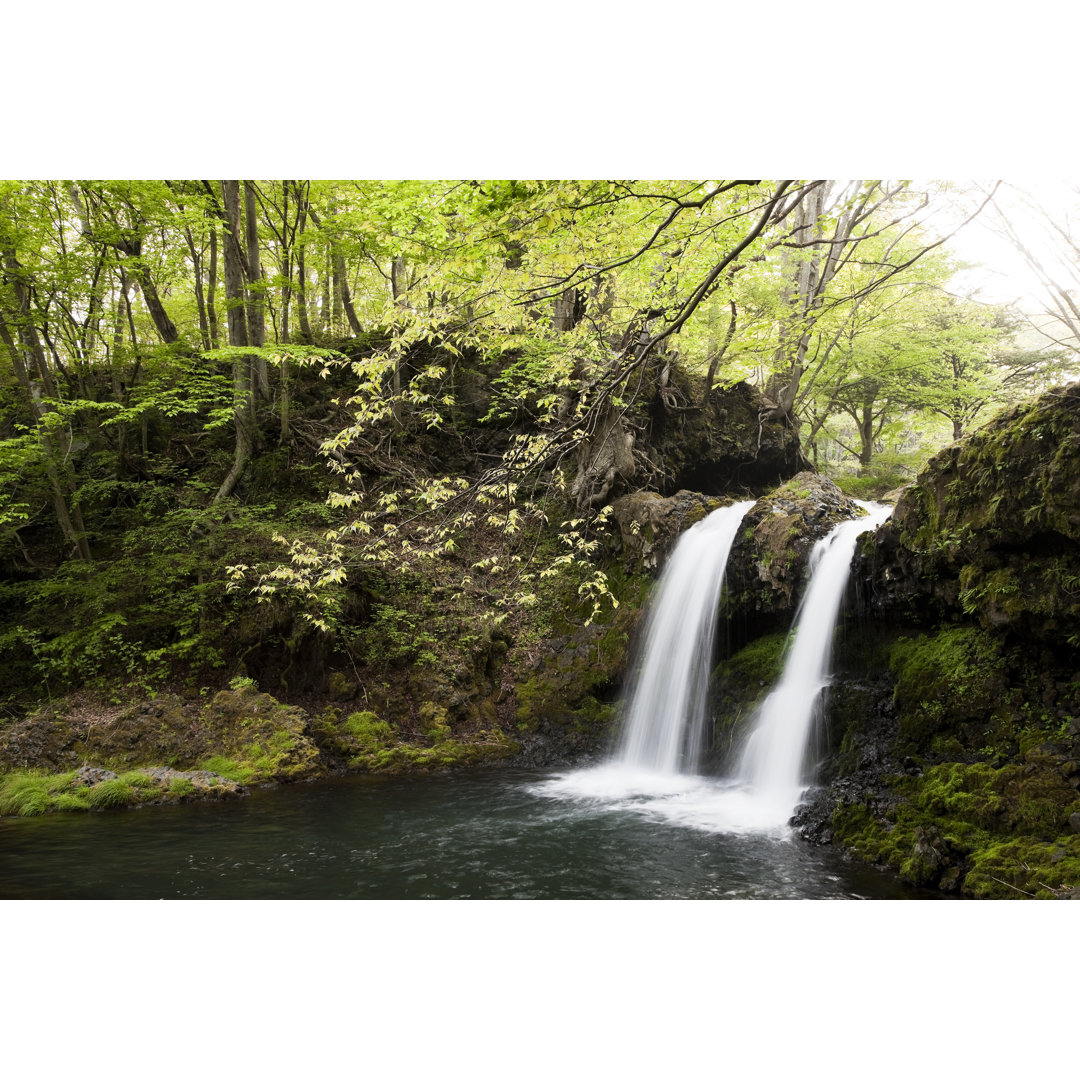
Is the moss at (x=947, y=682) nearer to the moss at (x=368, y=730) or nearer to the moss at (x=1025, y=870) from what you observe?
the moss at (x=1025, y=870)

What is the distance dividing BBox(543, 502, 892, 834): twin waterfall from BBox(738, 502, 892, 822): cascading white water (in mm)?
10

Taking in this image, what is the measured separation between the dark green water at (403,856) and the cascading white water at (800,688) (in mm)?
1057

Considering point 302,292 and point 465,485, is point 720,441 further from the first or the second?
point 465,485

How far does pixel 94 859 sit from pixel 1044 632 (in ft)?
24.3

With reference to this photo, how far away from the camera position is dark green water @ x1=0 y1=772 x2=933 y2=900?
4.28 meters

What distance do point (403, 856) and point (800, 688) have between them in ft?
13.1

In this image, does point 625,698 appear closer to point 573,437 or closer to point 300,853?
point 300,853

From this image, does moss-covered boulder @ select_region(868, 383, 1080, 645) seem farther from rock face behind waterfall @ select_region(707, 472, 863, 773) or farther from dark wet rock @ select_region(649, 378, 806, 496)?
dark wet rock @ select_region(649, 378, 806, 496)

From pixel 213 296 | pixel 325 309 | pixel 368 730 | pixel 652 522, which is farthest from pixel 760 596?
pixel 325 309

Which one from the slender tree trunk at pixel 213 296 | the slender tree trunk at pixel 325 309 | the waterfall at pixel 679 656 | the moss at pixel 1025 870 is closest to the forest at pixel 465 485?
the moss at pixel 1025 870

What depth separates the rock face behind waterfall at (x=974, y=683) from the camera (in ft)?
13.4

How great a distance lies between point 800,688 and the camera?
20.3 ft

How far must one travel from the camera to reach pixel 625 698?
7.86 metres

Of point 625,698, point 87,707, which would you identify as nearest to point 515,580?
point 625,698
